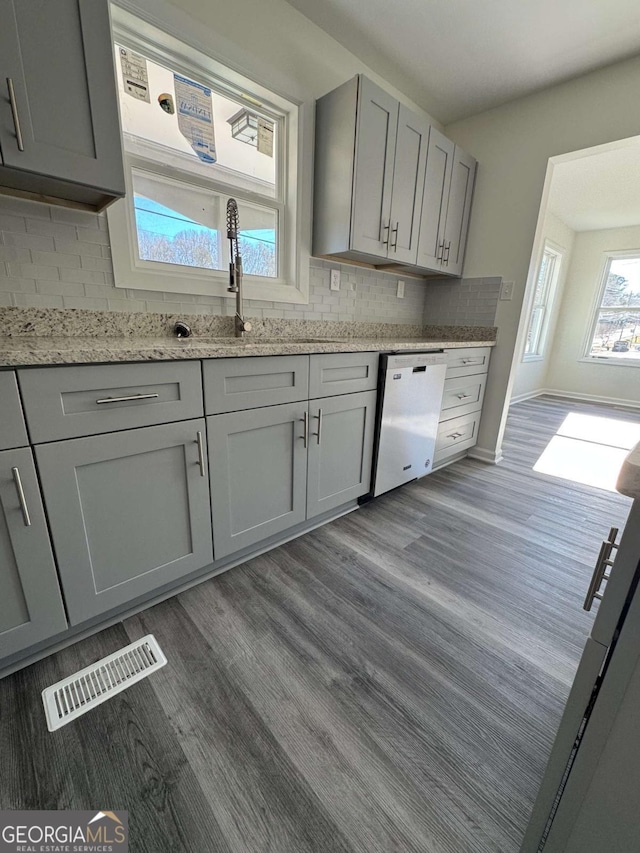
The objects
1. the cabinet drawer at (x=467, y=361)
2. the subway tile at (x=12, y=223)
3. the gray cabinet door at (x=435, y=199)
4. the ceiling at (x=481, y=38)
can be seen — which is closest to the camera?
the subway tile at (x=12, y=223)

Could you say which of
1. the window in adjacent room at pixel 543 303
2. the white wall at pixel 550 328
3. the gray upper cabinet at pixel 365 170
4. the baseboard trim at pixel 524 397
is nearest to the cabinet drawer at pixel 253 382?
the gray upper cabinet at pixel 365 170

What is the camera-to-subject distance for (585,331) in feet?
19.1

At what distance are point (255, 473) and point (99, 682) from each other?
831 mm

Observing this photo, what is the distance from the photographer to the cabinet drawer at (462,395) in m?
2.57

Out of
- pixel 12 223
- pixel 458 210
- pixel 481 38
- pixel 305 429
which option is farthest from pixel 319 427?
pixel 481 38

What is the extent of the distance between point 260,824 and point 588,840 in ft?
2.18

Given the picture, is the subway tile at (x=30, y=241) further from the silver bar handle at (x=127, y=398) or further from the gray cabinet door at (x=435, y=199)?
the gray cabinet door at (x=435, y=199)

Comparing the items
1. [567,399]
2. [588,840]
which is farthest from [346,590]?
[567,399]

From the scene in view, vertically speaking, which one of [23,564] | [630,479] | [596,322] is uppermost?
[596,322]

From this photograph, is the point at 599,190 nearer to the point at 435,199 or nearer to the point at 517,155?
the point at 517,155

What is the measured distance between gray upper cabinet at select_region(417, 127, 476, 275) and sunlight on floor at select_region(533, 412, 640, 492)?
1.83m

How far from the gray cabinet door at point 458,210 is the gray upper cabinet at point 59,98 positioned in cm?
227

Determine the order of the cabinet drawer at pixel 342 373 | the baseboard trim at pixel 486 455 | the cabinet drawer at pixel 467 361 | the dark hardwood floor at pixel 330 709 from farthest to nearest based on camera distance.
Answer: the baseboard trim at pixel 486 455 < the cabinet drawer at pixel 467 361 < the cabinet drawer at pixel 342 373 < the dark hardwood floor at pixel 330 709

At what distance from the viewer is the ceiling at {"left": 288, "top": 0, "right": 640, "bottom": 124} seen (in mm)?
1823
